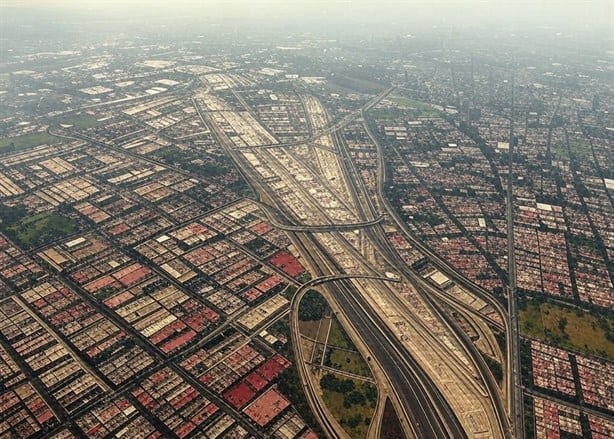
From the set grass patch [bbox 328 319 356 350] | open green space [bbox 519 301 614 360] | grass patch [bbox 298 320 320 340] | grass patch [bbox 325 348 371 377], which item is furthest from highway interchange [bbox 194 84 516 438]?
open green space [bbox 519 301 614 360]

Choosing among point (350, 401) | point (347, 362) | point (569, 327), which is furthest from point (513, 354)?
point (350, 401)

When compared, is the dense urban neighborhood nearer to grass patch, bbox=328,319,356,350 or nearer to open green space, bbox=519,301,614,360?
grass patch, bbox=328,319,356,350

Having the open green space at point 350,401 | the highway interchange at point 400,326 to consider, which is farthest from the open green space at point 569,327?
the open green space at point 350,401

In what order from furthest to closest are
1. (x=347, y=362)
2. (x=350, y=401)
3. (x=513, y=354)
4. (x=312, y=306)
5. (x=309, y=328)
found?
(x=312, y=306)
(x=309, y=328)
(x=513, y=354)
(x=347, y=362)
(x=350, y=401)

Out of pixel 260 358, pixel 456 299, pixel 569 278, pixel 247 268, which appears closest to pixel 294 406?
pixel 260 358

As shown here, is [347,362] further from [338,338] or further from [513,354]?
[513,354]

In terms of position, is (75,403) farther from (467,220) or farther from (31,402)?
(467,220)

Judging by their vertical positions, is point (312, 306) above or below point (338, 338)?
above
